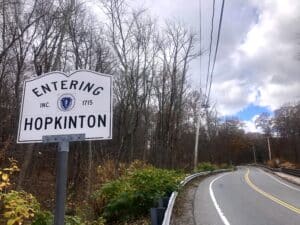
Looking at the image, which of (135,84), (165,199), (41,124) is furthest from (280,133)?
(41,124)

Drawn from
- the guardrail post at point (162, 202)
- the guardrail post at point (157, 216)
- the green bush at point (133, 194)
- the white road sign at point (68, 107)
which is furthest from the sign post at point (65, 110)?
the green bush at point (133, 194)

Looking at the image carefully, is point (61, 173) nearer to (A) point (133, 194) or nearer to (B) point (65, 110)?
(B) point (65, 110)

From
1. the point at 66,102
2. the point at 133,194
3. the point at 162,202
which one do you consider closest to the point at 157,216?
the point at 162,202

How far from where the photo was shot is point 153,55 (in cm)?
4100

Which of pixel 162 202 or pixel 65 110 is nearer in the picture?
pixel 65 110

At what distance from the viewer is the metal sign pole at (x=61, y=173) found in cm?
277

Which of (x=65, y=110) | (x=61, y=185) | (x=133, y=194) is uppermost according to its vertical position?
(x=65, y=110)

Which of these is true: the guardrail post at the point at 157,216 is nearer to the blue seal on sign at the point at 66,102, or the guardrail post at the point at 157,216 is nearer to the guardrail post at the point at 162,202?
the guardrail post at the point at 162,202

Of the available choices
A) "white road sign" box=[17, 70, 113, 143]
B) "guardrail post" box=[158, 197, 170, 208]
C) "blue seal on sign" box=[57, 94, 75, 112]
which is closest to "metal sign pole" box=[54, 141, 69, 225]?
"white road sign" box=[17, 70, 113, 143]

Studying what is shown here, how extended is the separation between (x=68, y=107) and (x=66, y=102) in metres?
0.05

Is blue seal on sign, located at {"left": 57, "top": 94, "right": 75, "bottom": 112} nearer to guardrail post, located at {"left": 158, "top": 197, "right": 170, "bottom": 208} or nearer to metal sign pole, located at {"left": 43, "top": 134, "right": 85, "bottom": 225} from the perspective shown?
metal sign pole, located at {"left": 43, "top": 134, "right": 85, "bottom": 225}

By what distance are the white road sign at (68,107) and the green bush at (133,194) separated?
10.3m

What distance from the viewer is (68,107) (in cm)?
301

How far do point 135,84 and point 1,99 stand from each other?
55.2ft
